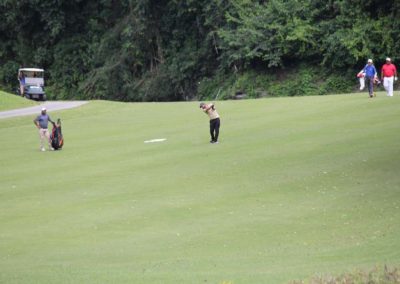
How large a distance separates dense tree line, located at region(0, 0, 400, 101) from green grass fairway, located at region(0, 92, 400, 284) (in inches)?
1036

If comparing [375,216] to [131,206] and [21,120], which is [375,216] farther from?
[21,120]

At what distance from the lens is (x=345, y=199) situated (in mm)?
19594

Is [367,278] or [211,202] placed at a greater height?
[367,278]

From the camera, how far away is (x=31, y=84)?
220 feet

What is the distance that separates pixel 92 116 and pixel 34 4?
42679mm

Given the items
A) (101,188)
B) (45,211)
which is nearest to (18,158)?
(101,188)

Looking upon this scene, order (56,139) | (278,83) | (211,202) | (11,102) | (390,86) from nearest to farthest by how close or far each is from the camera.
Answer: (211,202) < (56,139) < (390,86) < (11,102) < (278,83)

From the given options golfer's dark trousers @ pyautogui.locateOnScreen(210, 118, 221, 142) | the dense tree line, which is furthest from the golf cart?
golfer's dark trousers @ pyautogui.locateOnScreen(210, 118, 221, 142)

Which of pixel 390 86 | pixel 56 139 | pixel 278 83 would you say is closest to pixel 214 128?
pixel 56 139

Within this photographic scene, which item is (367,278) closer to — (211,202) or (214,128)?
(211,202)

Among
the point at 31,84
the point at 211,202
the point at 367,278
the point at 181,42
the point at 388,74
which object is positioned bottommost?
the point at 211,202

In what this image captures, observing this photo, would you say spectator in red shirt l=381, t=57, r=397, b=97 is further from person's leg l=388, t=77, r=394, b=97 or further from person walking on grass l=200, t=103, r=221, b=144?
person walking on grass l=200, t=103, r=221, b=144

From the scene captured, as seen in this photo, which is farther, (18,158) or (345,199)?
(18,158)

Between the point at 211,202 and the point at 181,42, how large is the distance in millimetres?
59609
